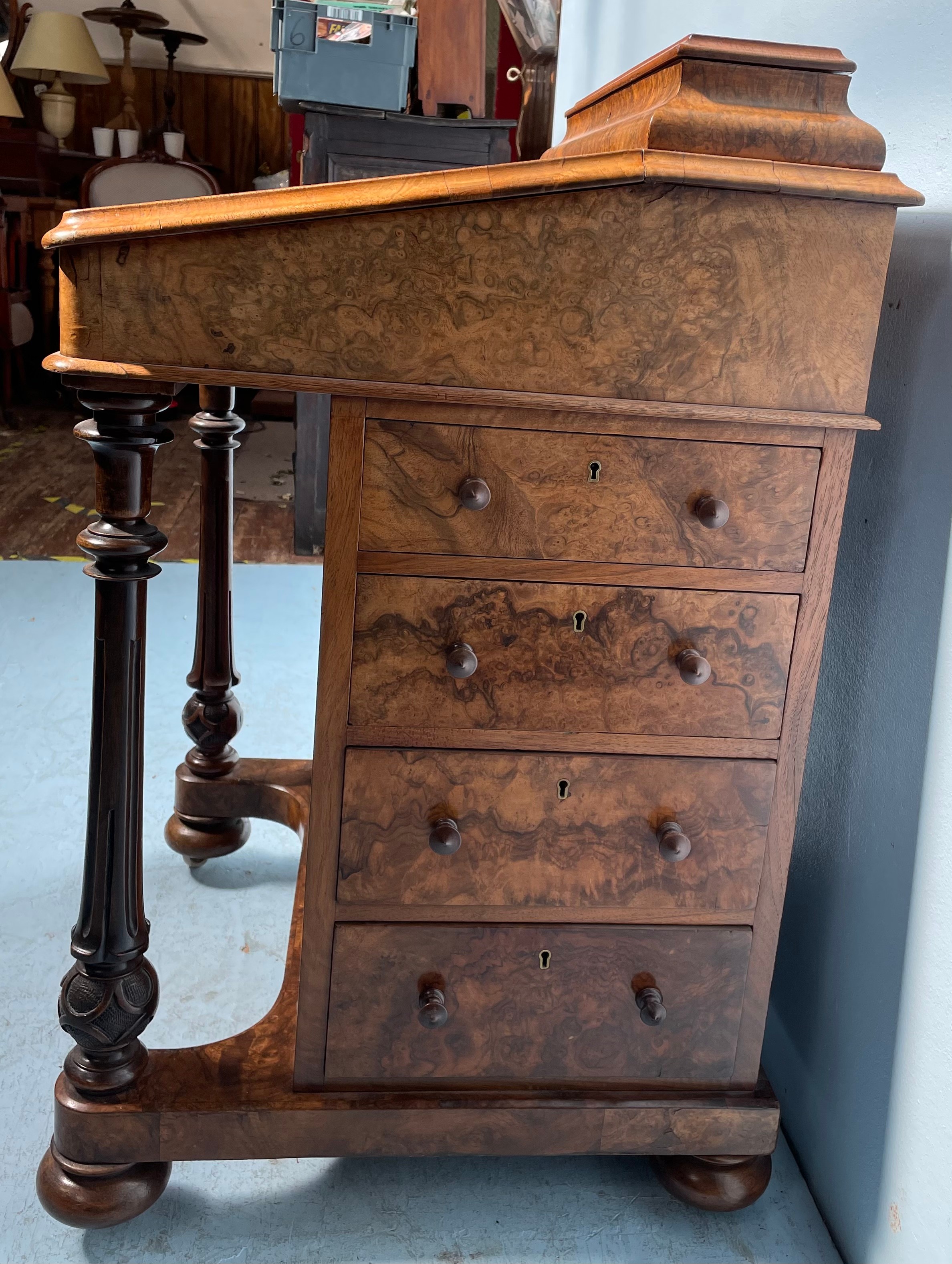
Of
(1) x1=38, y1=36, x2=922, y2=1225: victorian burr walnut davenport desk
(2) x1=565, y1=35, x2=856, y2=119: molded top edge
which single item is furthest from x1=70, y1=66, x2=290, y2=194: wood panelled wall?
(2) x1=565, y1=35, x2=856, y2=119: molded top edge

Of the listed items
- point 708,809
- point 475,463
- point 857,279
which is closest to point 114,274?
point 475,463

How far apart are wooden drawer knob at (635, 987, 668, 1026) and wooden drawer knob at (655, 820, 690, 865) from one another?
14 centimetres

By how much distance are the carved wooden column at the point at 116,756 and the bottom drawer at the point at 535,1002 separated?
8.0 inches

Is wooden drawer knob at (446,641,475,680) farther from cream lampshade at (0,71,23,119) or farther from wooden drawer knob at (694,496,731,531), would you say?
cream lampshade at (0,71,23,119)

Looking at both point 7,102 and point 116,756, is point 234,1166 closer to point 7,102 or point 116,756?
point 116,756

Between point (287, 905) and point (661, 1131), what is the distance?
29.4 inches

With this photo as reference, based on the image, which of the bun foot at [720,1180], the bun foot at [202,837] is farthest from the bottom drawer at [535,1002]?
the bun foot at [202,837]

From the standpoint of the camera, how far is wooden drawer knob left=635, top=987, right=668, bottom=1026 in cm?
107

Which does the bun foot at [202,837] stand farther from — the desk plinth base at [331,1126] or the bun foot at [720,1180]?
the bun foot at [720,1180]

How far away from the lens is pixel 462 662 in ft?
3.19

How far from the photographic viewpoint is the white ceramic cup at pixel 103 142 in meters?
5.91

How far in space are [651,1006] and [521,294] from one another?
0.68 meters

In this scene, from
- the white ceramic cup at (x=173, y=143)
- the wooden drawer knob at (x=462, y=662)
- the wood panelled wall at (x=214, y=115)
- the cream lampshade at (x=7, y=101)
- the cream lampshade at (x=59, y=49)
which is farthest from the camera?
the wood panelled wall at (x=214, y=115)

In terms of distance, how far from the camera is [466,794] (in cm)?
104
